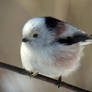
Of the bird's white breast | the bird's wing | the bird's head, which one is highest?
the bird's head

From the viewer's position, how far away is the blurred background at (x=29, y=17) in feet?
6.80

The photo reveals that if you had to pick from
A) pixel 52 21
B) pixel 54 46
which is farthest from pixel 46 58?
pixel 52 21

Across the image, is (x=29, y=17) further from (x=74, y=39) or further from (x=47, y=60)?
(x=47, y=60)

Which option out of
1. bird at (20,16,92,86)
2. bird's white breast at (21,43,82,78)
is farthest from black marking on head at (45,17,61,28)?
bird's white breast at (21,43,82,78)

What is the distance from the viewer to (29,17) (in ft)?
6.82

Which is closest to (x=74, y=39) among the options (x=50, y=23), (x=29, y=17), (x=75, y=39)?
(x=75, y=39)

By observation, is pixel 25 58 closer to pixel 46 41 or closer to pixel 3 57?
pixel 46 41

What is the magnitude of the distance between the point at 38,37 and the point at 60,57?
0.15 m

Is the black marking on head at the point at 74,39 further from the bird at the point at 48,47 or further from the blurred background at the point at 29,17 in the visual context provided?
the blurred background at the point at 29,17

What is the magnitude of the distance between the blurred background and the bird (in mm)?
631

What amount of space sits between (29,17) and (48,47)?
763 millimetres

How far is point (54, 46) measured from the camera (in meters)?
1.38

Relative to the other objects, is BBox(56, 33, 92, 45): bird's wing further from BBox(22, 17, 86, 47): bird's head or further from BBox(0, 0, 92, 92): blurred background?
BBox(0, 0, 92, 92): blurred background

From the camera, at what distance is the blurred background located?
2.07 m
